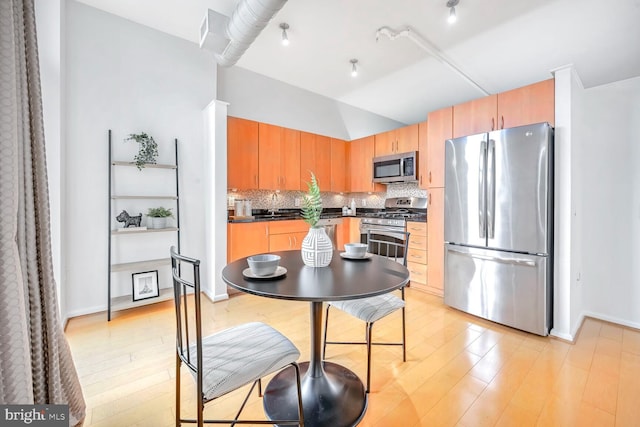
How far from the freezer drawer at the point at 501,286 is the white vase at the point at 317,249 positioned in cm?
186

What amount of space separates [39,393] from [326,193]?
4407 millimetres

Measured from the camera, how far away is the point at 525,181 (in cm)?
230

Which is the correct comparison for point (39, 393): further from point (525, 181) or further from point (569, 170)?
point (569, 170)

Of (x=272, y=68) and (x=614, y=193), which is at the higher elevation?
(x=272, y=68)

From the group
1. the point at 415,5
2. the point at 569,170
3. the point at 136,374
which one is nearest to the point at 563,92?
the point at 569,170

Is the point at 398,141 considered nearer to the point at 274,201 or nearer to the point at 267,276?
the point at 274,201

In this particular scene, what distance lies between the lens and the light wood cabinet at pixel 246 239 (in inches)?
129

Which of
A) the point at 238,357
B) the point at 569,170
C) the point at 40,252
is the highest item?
the point at 569,170

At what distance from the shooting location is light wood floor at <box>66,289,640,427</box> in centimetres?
145

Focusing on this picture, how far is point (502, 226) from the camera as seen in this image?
2443 millimetres

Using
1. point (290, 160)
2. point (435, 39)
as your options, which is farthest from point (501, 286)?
point (290, 160)

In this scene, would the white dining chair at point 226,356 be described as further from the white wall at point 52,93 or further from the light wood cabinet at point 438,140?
the light wood cabinet at point 438,140

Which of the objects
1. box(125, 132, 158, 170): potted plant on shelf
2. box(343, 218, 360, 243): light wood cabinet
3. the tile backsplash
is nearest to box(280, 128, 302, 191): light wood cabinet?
the tile backsplash

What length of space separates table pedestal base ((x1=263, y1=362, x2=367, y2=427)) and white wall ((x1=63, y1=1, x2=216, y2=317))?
2179 millimetres
